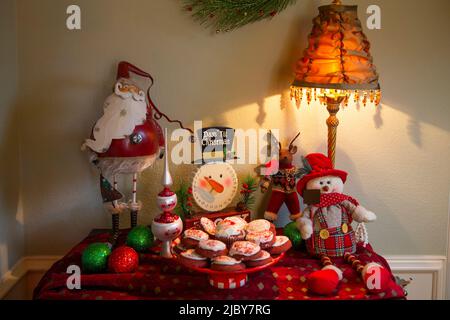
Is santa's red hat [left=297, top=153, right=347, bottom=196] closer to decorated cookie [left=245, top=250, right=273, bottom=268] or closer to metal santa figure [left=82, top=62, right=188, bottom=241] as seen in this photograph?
decorated cookie [left=245, top=250, right=273, bottom=268]

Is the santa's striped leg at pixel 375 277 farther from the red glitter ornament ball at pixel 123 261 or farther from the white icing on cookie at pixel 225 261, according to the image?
the red glitter ornament ball at pixel 123 261

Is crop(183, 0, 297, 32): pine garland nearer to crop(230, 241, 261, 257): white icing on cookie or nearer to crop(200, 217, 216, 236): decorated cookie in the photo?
crop(200, 217, 216, 236): decorated cookie

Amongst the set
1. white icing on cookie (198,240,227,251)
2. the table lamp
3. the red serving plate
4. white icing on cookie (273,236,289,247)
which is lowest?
the red serving plate

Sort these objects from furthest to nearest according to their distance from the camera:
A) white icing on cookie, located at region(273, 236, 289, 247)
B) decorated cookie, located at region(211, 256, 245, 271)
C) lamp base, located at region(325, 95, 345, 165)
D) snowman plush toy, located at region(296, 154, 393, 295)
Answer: lamp base, located at region(325, 95, 345, 165)
snowman plush toy, located at region(296, 154, 393, 295)
white icing on cookie, located at region(273, 236, 289, 247)
decorated cookie, located at region(211, 256, 245, 271)

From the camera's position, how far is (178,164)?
1707 millimetres

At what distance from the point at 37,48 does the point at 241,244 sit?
92 cm

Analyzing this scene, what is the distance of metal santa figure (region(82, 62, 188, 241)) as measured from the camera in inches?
57.6

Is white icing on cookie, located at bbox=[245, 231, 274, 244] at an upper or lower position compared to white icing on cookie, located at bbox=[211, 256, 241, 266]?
upper

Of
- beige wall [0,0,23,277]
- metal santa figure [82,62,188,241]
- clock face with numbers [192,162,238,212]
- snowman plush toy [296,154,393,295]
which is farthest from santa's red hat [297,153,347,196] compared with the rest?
beige wall [0,0,23,277]

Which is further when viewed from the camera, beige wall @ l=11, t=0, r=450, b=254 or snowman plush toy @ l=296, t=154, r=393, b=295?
beige wall @ l=11, t=0, r=450, b=254

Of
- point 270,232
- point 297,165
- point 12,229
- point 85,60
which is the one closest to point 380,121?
point 297,165

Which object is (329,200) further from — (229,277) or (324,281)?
(229,277)

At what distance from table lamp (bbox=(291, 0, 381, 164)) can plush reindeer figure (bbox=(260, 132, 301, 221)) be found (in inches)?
8.8

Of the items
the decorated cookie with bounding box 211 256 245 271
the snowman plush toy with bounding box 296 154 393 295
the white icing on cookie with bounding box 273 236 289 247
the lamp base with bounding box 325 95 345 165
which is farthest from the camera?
the lamp base with bounding box 325 95 345 165
